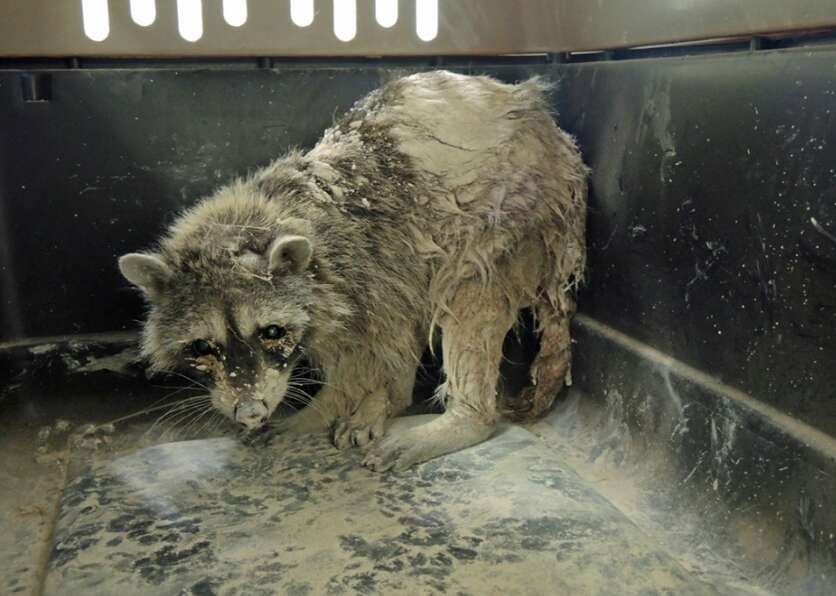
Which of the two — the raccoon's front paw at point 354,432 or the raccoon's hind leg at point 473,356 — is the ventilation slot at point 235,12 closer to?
the raccoon's hind leg at point 473,356

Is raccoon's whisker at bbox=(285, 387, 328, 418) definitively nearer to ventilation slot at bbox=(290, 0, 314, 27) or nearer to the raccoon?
the raccoon

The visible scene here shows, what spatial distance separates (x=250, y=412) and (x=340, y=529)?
47 cm

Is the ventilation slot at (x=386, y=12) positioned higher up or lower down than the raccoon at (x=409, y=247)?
higher up

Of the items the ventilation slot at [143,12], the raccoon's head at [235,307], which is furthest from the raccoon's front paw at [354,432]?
the ventilation slot at [143,12]

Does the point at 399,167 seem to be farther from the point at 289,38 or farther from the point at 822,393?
the point at 822,393

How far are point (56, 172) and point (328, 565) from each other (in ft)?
5.85

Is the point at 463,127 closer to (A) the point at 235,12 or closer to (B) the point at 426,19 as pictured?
(B) the point at 426,19

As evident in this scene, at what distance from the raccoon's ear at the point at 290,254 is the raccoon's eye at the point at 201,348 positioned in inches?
12.2

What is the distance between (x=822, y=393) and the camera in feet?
6.38

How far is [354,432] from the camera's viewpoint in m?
2.84

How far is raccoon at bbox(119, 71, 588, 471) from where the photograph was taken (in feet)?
8.83

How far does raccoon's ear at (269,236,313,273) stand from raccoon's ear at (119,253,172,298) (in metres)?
0.35

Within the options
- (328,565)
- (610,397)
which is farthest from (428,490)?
(610,397)

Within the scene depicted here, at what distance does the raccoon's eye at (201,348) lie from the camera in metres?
2.57
